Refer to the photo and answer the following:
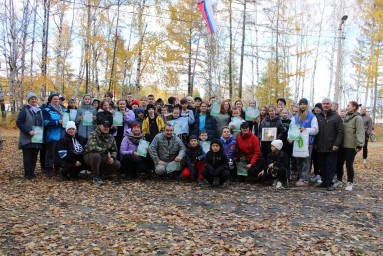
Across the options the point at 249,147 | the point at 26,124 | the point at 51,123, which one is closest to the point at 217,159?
the point at 249,147

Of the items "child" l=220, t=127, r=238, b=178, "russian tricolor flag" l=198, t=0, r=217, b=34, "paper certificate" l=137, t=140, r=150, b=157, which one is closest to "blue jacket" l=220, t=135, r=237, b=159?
"child" l=220, t=127, r=238, b=178

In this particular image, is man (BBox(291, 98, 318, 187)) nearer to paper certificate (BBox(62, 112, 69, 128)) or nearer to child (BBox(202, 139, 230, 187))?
child (BBox(202, 139, 230, 187))

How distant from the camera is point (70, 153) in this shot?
296 inches

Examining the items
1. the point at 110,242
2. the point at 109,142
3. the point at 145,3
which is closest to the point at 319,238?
the point at 110,242

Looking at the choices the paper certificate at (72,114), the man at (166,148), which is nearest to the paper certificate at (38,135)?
the paper certificate at (72,114)

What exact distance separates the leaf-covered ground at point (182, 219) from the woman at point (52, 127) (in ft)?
1.94

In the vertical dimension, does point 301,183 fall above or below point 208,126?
below

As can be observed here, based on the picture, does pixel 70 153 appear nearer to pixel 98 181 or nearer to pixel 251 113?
pixel 98 181

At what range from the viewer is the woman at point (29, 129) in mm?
7473

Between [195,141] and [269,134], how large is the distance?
5.97ft

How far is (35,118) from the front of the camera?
770 cm

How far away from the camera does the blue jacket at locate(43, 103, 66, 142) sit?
26.1 feet

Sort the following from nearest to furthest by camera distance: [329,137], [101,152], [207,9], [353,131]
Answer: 1. [353,131]
2. [329,137]
3. [101,152]
4. [207,9]

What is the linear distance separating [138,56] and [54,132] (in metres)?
12.3
